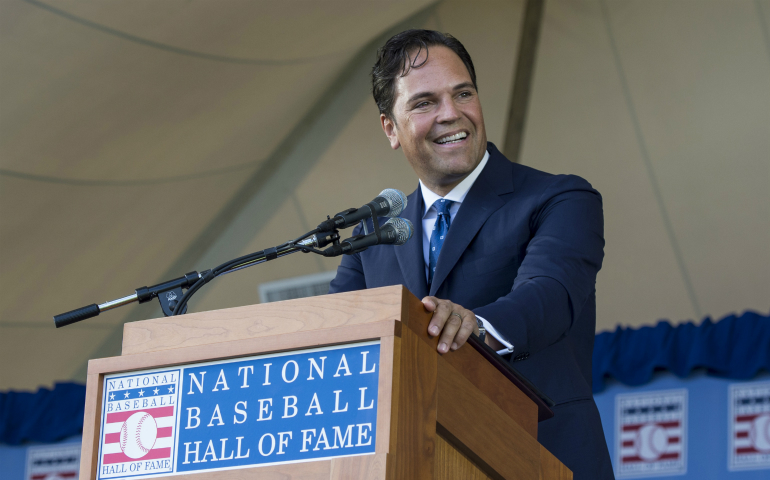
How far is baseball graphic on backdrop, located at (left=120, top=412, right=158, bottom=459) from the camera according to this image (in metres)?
1.07

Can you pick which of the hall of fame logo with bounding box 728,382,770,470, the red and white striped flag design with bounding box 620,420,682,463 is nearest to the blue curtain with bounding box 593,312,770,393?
the hall of fame logo with bounding box 728,382,770,470

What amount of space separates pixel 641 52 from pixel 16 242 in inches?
127

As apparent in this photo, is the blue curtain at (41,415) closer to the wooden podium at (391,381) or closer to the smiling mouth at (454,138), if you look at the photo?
the smiling mouth at (454,138)

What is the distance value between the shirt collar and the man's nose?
12cm

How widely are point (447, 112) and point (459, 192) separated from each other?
0.16 metres

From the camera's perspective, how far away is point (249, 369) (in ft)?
3.42

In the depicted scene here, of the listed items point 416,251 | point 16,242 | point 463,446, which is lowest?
point 463,446

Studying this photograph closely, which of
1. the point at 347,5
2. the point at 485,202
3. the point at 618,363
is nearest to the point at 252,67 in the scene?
the point at 347,5

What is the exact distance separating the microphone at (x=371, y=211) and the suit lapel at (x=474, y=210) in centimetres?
22

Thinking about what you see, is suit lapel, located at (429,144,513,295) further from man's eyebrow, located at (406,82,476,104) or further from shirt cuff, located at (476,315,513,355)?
shirt cuff, located at (476,315,513,355)

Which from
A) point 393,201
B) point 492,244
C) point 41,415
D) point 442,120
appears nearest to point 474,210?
point 492,244

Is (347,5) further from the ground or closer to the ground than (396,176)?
further from the ground

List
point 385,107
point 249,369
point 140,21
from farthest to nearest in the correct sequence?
point 140,21 → point 385,107 → point 249,369

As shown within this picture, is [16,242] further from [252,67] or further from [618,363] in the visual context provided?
[618,363]
